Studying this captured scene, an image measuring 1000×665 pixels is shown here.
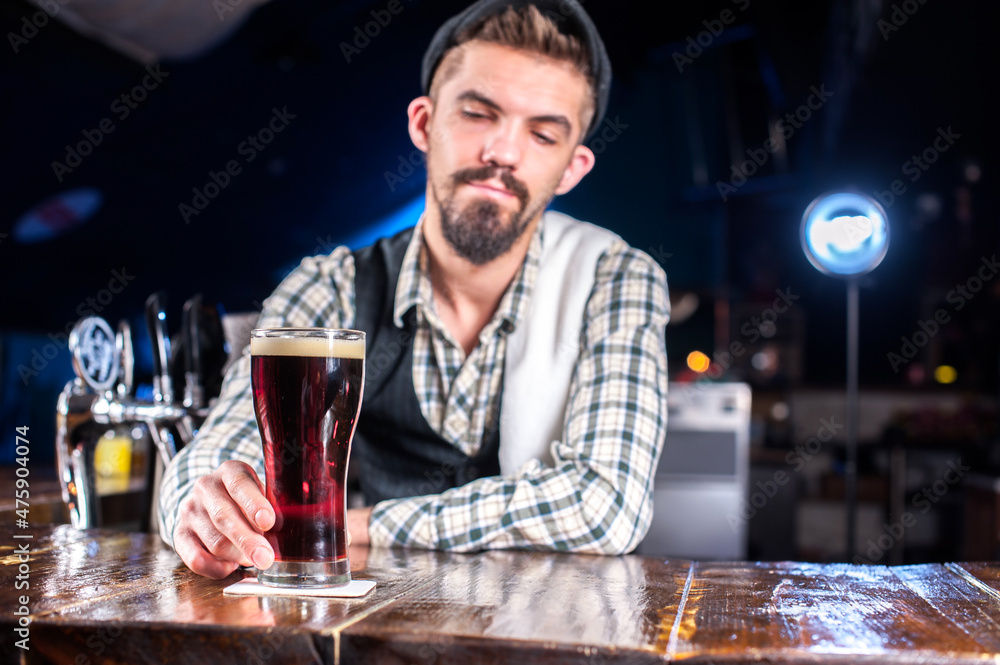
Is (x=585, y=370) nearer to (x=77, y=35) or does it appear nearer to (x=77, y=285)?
(x=77, y=35)

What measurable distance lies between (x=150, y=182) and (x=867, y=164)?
467cm

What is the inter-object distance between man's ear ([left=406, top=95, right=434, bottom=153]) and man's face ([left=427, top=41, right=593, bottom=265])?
12 cm

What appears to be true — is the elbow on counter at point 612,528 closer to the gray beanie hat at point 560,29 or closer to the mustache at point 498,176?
the mustache at point 498,176

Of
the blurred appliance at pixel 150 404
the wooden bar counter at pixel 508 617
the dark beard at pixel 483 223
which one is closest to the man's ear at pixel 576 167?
the dark beard at pixel 483 223

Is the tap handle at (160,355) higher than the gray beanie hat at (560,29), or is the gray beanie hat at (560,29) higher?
the gray beanie hat at (560,29)

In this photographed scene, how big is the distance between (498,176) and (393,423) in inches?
21.0

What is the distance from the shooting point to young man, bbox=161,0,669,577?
4.37 feet

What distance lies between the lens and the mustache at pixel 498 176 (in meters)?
1.59

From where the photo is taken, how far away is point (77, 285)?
14.2ft

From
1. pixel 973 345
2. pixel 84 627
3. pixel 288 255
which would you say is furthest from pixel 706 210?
pixel 84 627

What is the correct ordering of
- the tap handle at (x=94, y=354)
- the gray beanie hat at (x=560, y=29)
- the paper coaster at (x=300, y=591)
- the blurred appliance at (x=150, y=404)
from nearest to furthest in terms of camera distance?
the paper coaster at (x=300, y=591) → the blurred appliance at (x=150, y=404) → the tap handle at (x=94, y=354) → the gray beanie hat at (x=560, y=29)

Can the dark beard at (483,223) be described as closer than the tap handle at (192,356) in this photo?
No

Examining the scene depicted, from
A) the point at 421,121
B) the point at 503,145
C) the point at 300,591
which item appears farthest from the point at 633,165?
the point at 300,591

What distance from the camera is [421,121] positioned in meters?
1.82
